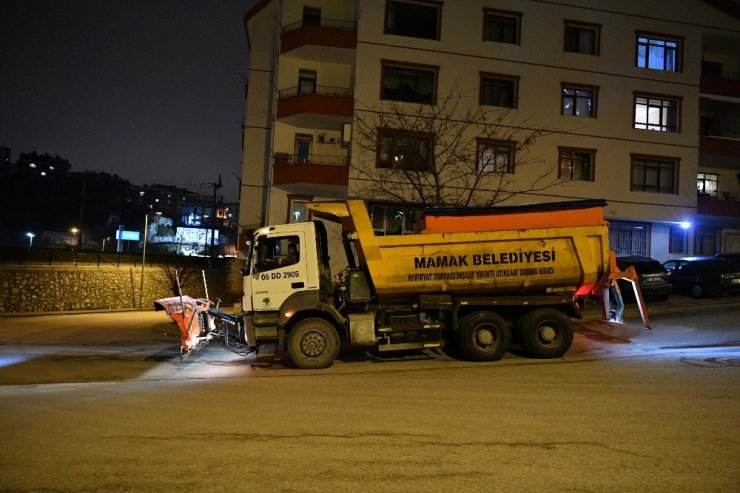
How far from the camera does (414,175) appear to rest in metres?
22.4

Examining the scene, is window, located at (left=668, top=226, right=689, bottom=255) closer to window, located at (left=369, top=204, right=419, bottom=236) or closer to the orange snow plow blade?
window, located at (left=369, top=204, right=419, bottom=236)

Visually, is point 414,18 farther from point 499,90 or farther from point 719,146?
point 719,146

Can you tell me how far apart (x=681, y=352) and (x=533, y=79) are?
55.8 feet

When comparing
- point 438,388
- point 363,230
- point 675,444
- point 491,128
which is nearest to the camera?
point 675,444

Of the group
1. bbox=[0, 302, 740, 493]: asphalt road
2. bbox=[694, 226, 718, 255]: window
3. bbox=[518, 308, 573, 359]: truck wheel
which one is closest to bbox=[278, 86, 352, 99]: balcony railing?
bbox=[0, 302, 740, 493]: asphalt road

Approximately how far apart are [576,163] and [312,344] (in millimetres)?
19640

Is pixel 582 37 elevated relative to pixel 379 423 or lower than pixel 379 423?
elevated

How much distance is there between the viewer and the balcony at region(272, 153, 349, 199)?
917 inches

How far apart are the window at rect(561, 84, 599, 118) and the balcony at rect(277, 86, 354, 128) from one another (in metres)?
10.3

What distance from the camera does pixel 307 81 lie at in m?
25.6

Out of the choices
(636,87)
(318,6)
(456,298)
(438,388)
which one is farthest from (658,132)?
(438,388)

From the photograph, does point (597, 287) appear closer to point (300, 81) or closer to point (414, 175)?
point (414, 175)

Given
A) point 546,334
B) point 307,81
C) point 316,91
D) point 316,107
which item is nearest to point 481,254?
point 546,334

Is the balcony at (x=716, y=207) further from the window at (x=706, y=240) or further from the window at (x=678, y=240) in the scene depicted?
the window at (x=706, y=240)
